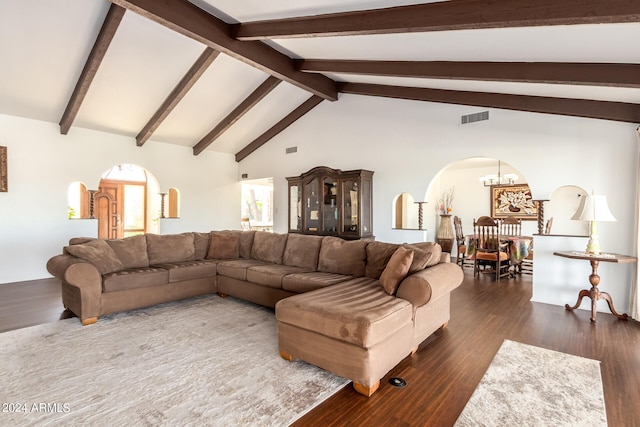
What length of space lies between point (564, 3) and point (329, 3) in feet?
6.01

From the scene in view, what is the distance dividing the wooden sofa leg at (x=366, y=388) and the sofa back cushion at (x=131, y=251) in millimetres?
3422

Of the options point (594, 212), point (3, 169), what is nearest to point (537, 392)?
point (594, 212)

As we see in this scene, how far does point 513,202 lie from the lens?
8.03m

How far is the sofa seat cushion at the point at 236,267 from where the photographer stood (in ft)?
14.1

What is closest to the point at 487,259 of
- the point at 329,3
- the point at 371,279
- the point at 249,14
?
the point at 371,279

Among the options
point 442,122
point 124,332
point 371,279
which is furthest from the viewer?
point 442,122

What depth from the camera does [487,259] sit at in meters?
6.04

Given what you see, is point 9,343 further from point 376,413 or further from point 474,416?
point 474,416

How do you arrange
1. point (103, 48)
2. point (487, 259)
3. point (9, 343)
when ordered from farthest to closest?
point (487, 259) → point (103, 48) → point (9, 343)

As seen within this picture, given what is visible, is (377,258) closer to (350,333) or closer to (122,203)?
(350,333)

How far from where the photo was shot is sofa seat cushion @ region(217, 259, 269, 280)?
4.30 m

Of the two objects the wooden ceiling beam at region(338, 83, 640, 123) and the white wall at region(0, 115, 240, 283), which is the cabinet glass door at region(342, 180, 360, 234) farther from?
the white wall at region(0, 115, 240, 283)

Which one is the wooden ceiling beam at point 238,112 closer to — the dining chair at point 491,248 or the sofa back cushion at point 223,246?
the sofa back cushion at point 223,246

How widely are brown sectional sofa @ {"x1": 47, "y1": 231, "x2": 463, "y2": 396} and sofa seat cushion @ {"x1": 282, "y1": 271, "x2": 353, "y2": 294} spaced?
1 centimetres
